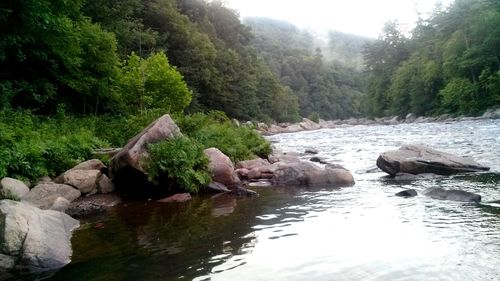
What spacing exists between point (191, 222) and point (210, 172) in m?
4.14

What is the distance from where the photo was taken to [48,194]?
10281 mm

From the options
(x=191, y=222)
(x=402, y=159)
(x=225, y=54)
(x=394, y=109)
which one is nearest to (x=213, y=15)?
(x=225, y=54)

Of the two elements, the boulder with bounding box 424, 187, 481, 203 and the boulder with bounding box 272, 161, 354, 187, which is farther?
the boulder with bounding box 272, 161, 354, 187

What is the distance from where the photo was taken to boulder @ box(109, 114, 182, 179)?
11602 millimetres

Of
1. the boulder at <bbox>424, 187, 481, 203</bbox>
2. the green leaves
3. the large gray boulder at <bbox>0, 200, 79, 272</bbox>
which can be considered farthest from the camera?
the green leaves

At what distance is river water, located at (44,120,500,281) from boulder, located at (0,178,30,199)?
1774 millimetres

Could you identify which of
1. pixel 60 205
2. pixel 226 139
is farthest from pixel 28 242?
pixel 226 139

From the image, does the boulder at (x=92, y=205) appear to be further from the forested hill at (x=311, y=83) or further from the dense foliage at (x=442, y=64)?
the forested hill at (x=311, y=83)

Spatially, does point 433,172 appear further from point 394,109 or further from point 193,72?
point 394,109

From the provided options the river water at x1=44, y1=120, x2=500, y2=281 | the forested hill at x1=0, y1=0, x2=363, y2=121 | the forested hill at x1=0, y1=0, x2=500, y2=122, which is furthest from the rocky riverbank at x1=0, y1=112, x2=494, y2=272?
the forested hill at x1=0, y1=0, x2=500, y2=122

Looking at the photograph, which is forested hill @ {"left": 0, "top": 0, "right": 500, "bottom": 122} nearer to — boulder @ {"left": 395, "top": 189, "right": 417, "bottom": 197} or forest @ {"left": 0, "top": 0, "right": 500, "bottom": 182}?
forest @ {"left": 0, "top": 0, "right": 500, "bottom": 182}

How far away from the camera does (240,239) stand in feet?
23.7

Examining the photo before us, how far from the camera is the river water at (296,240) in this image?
5.48 meters

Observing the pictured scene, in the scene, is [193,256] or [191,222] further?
[191,222]
